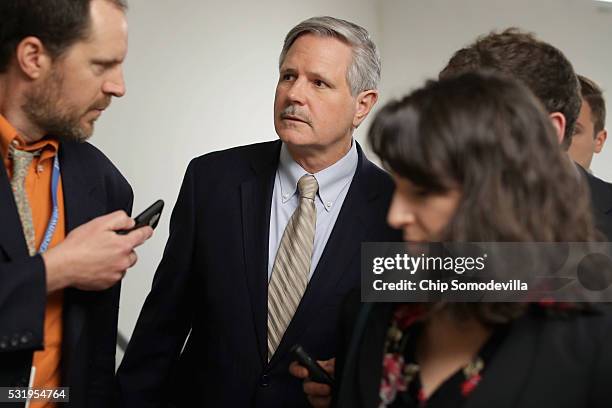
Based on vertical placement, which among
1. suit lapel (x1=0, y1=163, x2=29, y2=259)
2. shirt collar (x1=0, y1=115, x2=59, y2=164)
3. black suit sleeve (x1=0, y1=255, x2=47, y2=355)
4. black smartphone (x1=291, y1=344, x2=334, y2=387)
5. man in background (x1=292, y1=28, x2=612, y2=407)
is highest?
man in background (x1=292, y1=28, x2=612, y2=407)

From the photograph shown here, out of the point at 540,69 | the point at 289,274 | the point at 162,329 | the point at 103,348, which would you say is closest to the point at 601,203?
the point at 540,69

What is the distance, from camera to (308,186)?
1.88 metres

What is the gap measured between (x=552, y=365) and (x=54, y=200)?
111cm

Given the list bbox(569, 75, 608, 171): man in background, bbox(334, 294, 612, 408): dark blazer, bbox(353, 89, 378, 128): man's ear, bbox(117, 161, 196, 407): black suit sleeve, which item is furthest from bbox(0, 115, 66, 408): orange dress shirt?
bbox(569, 75, 608, 171): man in background

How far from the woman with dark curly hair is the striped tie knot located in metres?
0.76

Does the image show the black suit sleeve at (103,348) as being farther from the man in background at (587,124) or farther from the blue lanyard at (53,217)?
the man in background at (587,124)

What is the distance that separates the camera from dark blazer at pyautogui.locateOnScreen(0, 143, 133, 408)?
1.43 meters

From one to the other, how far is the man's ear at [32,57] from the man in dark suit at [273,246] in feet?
1.78

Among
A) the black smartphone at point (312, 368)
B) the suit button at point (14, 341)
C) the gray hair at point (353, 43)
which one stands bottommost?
the black smartphone at point (312, 368)

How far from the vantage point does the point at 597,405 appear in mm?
979

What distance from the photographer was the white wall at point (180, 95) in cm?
312

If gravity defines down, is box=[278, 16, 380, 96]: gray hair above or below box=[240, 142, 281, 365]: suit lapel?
above

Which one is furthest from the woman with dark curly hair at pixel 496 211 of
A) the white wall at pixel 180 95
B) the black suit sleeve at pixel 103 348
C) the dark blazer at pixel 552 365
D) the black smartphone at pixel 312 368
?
the white wall at pixel 180 95

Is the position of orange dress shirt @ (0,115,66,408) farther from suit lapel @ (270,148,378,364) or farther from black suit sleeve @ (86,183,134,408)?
suit lapel @ (270,148,378,364)
